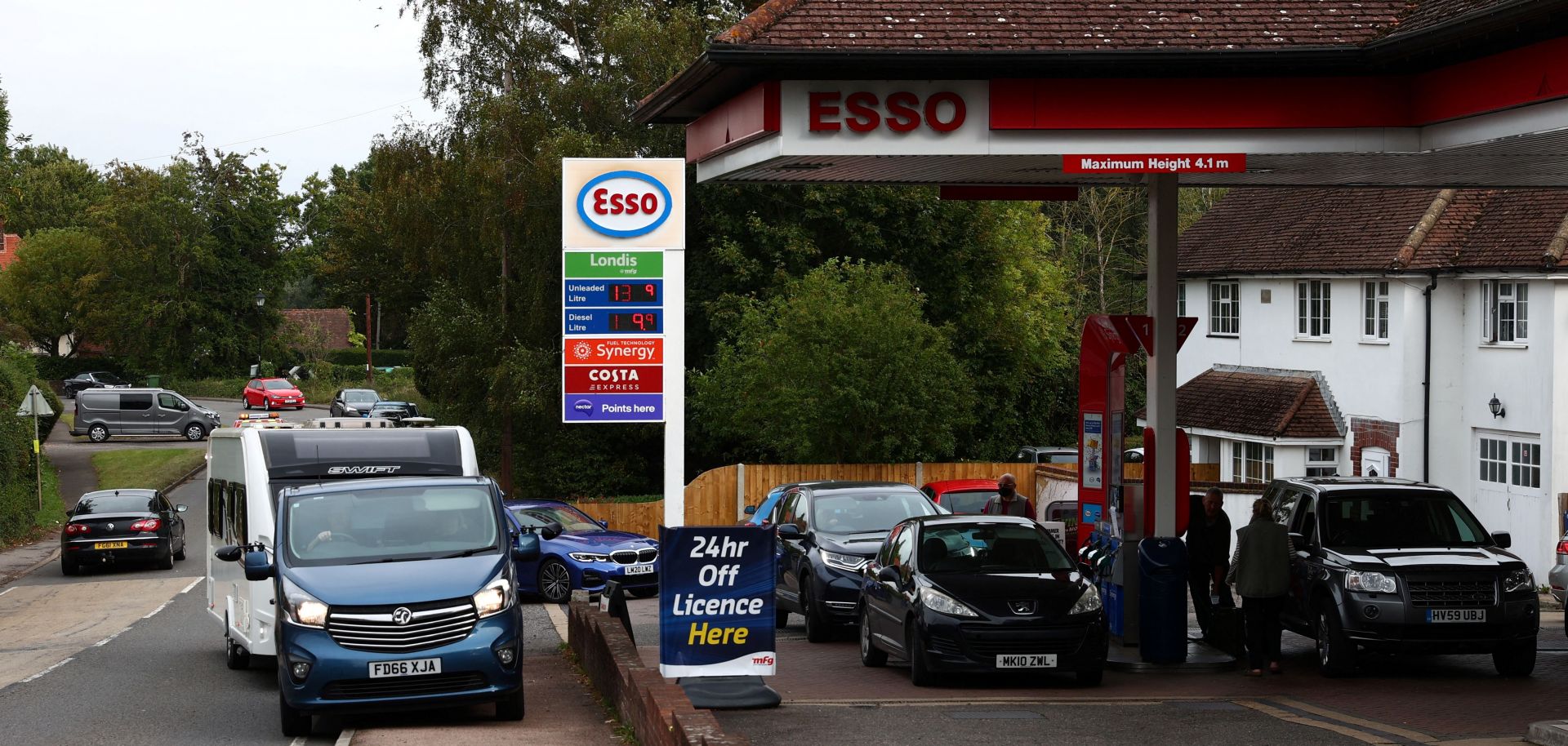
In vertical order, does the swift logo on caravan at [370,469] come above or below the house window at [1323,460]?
above

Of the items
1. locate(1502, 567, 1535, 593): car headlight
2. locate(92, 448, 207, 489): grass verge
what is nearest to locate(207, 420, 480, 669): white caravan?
locate(1502, 567, 1535, 593): car headlight

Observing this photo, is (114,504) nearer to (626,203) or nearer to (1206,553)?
(626,203)

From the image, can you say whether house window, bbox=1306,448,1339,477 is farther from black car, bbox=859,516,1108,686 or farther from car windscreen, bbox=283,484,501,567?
car windscreen, bbox=283,484,501,567

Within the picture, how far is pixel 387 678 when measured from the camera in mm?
11461

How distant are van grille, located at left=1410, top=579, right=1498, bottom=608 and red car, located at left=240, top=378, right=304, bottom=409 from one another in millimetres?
59623

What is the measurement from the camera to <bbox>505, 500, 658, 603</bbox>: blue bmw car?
77.4 ft

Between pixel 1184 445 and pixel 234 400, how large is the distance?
221ft

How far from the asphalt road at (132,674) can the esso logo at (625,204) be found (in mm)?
4518

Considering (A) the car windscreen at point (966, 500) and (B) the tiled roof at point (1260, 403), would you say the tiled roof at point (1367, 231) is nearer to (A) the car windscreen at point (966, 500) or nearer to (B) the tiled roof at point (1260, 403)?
(B) the tiled roof at point (1260, 403)

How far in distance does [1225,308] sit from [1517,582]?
2433 centimetres

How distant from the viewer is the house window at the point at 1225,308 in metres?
37.2

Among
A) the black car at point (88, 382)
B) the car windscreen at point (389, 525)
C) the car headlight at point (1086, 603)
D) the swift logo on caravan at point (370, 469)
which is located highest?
the black car at point (88, 382)

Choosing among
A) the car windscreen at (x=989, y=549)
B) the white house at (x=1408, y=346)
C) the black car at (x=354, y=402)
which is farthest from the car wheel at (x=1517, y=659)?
the black car at (x=354, y=402)

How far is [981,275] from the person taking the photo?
39.4 m
